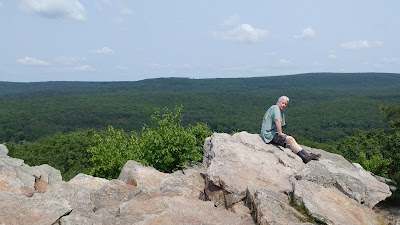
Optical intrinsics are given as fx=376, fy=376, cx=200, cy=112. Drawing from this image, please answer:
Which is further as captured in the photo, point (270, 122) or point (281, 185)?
point (270, 122)

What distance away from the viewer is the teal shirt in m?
15.5

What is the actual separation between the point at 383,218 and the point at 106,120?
183841 millimetres

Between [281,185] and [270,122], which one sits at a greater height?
[270,122]

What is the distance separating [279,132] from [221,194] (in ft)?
14.7

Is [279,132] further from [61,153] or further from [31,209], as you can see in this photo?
[61,153]

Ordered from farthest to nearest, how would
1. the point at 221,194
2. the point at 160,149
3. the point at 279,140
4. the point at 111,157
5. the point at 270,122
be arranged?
the point at 111,157 < the point at 160,149 < the point at 279,140 < the point at 270,122 < the point at 221,194

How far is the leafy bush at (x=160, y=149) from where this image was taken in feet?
61.7

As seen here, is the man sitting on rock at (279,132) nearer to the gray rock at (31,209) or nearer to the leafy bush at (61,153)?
the gray rock at (31,209)

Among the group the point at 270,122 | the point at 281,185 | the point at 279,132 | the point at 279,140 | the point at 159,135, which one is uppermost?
the point at 270,122

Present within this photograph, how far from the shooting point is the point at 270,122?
1592 centimetres

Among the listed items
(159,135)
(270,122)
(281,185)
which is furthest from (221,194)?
(159,135)

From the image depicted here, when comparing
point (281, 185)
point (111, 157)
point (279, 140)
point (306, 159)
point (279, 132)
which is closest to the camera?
point (281, 185)

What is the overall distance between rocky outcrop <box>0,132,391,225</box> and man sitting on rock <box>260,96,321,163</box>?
11.8 inches

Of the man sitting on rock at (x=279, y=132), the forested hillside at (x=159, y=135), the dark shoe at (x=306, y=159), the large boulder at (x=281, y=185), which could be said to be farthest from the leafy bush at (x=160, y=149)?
the dark shoe at (x=306, y=159)
